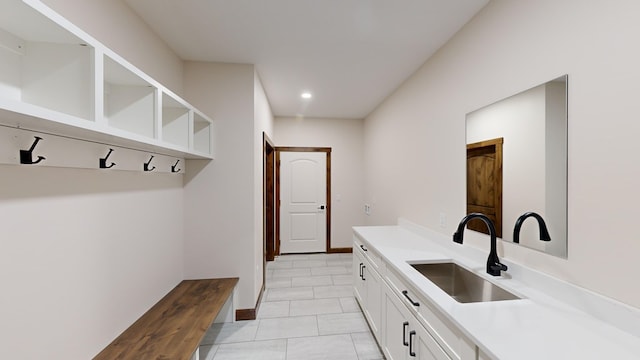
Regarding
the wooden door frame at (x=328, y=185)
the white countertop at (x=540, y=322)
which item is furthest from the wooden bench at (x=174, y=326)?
the wooden door frame at (x=328, y=185)

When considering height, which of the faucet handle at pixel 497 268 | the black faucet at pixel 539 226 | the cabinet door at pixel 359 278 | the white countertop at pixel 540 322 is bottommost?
the cabinet door at pixel 359 278

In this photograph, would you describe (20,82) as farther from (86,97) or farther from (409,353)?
(409,353)

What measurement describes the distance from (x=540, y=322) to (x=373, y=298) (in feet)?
4.67

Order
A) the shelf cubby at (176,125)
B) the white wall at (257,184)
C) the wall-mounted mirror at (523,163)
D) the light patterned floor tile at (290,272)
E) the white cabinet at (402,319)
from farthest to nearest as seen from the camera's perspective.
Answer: the light patterned floor tile at (290,272) → the white wall at (257,184) → the shelf cubby at (176,125) → the wall-mounted mirror at (523,163) → the white cabinet at (402,319)

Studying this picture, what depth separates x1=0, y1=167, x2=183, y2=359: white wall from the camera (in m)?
1.08

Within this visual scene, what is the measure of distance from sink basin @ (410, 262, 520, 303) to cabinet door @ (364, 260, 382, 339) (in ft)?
1.41

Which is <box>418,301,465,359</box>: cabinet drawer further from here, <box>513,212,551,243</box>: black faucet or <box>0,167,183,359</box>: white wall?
<box>0,167,183,359</box>: white wall

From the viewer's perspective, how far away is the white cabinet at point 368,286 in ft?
7.26

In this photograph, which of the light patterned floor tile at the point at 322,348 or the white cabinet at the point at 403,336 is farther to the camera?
the light patterned floor tile at the point at 322,348

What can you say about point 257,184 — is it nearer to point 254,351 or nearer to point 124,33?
point 254,351

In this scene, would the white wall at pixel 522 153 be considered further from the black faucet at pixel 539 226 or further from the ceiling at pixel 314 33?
the ceiling at pixel 314 33

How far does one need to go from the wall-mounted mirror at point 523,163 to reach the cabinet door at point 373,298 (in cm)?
90

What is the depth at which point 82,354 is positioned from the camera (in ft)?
4.63

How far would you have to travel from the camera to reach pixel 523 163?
1.50m
